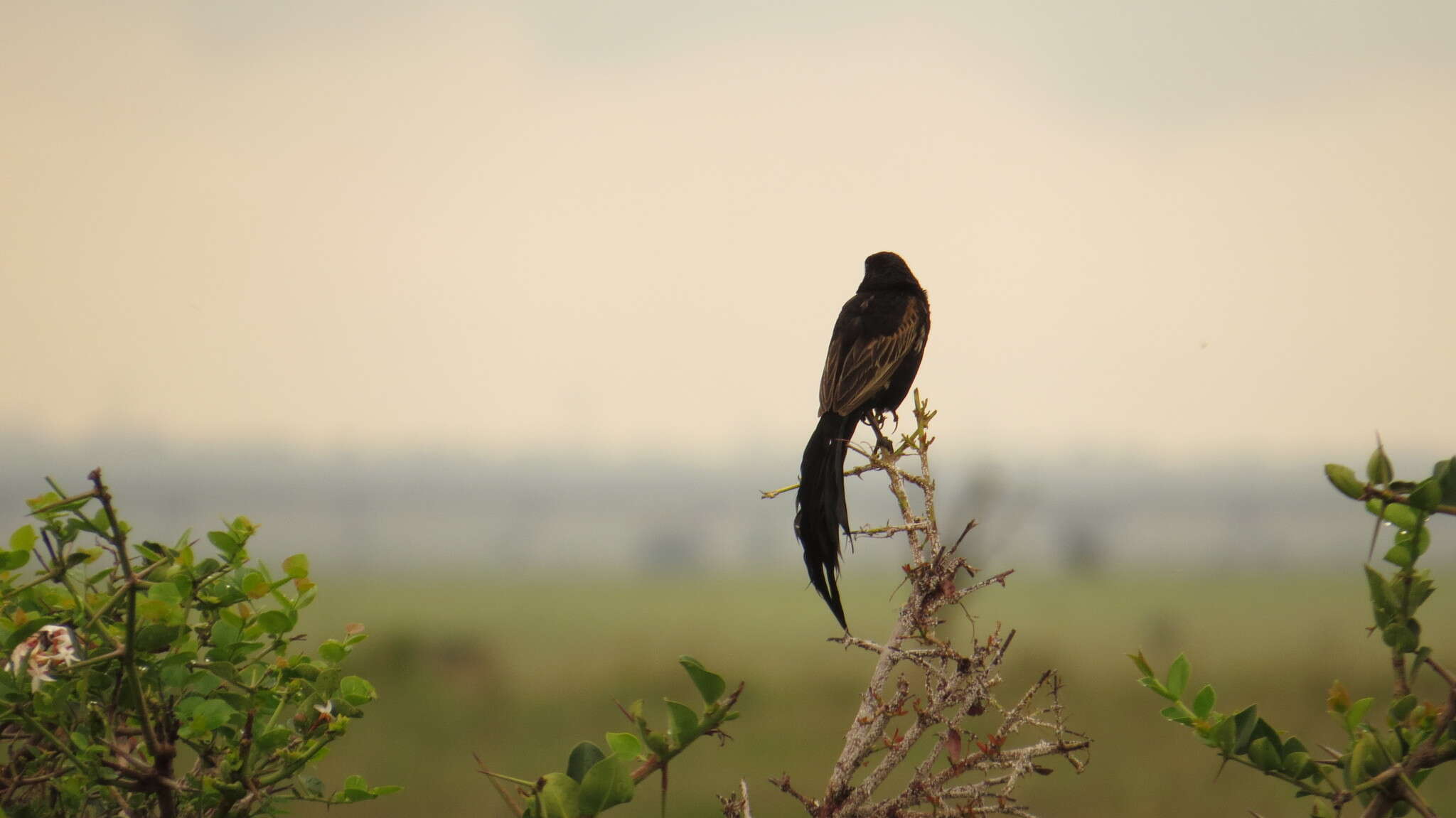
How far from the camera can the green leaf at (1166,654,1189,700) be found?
153 cm

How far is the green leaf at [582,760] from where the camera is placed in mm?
1148

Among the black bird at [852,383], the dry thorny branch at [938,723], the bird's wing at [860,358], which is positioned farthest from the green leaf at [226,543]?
the bird's wing at [860,358]

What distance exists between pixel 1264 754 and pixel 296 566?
1488mm

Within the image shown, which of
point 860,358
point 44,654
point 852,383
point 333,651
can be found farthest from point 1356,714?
point 860,358

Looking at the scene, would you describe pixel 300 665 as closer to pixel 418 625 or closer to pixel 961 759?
pixel 961 759

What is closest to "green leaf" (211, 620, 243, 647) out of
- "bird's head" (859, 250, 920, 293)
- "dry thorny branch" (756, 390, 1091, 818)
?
"dry thorny branch" (756, 390, 1091, 818)

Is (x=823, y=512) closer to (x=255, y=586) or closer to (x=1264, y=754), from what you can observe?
(x=1264, y=754)

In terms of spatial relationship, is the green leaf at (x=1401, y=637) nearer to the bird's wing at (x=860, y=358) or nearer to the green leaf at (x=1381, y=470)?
the green leaf at (x=1381, y=470)

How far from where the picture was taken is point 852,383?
369 cm

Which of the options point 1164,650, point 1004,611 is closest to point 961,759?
point 1164,650

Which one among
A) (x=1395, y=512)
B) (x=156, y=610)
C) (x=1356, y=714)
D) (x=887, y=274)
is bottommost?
(x=1356, y=714)

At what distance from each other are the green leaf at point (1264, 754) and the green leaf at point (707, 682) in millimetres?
879

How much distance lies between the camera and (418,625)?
33906 millimetres

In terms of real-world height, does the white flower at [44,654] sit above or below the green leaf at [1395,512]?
below
